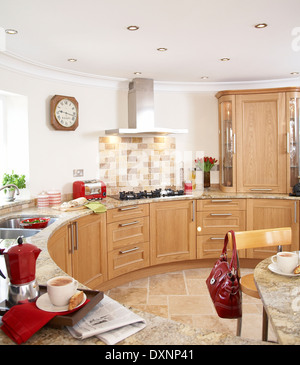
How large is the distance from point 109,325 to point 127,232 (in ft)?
9.32

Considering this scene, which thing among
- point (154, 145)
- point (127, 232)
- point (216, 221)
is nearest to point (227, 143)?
point (154, 145)

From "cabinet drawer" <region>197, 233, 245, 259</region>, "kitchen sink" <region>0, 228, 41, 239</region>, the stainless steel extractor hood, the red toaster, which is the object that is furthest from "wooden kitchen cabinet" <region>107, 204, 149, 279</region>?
"kitchen sink" <region>0, 228, 41, 239</region>

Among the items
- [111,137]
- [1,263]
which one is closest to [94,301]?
[1,263]

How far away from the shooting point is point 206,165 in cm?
490

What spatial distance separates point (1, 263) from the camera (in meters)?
1.81

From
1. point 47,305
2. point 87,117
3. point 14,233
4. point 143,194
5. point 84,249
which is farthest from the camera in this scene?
point 87,117

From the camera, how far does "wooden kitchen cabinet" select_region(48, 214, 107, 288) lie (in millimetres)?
2878

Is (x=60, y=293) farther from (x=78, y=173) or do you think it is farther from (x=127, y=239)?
(x=78, y=173)

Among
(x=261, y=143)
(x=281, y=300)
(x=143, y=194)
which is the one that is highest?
(x=261, y=143)

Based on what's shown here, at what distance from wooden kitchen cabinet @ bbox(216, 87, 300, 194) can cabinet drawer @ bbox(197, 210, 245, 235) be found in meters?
0.39

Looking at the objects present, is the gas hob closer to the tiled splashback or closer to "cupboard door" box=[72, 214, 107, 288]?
the tiled splashback

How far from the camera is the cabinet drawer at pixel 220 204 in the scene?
4.37 metres

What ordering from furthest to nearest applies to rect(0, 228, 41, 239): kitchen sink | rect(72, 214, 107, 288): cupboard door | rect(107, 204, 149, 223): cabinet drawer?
rect(107, 204, 149, 223): cabinet drawer, rect(72, 214, 107, 288): cupboard door, rect(0, 228, 41, 239): kitchen sink

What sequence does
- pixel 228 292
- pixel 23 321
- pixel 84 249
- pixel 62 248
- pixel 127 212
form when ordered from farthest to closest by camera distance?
1. pixel 127 212
2. pixel 84 249
3. pixel 62 248
4. pixel 228 292
5. pixel 23 321
